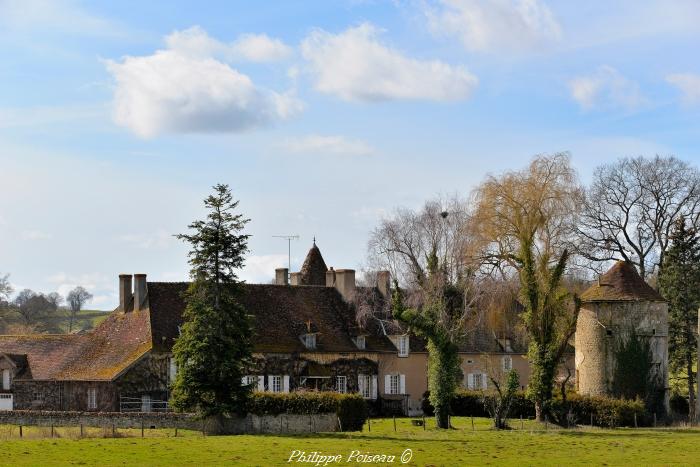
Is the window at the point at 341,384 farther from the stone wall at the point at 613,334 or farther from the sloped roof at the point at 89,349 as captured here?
the stone wall at the point at 613,334

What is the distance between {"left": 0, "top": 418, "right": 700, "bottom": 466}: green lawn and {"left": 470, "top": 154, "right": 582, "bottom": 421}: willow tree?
620cm

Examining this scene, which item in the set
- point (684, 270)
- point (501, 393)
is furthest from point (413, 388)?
point (684, 270)

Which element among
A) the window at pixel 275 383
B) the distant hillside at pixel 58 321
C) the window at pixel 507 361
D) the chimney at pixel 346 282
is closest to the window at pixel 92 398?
the window at pixel 275 383

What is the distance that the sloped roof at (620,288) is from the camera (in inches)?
2144

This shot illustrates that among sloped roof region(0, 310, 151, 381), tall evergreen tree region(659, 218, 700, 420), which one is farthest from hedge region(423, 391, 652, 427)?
sloped roof region(0, 310, 151, 381)

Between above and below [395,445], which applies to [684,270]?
above

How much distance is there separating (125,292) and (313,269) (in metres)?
14.4

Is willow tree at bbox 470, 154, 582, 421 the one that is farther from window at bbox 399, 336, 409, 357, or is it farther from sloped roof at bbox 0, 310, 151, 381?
sloped roof at bbox 0, 310, 151, 381

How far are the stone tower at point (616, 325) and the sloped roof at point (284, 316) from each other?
35.9 feet

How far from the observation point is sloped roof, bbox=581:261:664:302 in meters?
54.5

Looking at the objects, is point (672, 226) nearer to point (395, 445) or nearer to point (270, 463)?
point (395, 445)

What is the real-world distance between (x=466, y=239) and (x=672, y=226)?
18.6 m

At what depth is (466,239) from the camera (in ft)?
175

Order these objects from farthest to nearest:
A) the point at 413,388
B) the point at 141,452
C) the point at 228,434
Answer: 1. the point at 413,388
2. the point at 228,434
3. the point at 141,452
